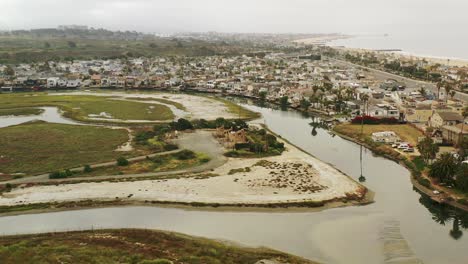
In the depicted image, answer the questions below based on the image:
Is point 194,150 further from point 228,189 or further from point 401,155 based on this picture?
point 401,155

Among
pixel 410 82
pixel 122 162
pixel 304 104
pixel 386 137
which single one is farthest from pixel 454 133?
pixel 410 82

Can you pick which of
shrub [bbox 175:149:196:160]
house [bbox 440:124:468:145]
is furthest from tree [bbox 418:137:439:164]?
shrub [bbox 175:149:196:160]

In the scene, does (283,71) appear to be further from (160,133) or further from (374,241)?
(374,241)

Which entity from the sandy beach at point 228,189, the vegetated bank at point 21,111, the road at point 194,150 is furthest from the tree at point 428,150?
the vegetated bank at point 21,111

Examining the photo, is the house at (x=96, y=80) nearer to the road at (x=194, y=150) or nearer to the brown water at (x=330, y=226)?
the road at (x=194, y=150)

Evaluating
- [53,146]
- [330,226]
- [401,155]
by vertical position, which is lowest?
[330,226]

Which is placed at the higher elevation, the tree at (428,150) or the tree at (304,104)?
the tree at (304,104)
